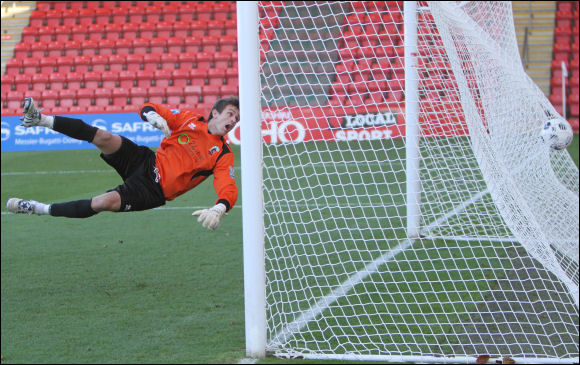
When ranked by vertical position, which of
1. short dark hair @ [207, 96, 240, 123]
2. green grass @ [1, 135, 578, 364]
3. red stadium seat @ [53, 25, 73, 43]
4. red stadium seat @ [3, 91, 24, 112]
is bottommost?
green grass @ [1, 135, 578, 364]

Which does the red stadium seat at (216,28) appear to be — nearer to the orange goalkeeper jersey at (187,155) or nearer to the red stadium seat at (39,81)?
the red stadium seat at (39,81)

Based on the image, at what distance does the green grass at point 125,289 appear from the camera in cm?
427

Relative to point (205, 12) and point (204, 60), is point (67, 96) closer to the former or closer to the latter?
point (204, 60)

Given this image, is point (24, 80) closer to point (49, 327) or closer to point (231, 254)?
point (231, 254)

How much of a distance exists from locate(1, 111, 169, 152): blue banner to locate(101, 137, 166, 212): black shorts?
10.9 metres

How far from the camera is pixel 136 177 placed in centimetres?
459

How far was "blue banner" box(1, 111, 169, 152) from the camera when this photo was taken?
50.8 ft

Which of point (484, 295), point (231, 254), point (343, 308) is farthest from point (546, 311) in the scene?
point (231, 254)

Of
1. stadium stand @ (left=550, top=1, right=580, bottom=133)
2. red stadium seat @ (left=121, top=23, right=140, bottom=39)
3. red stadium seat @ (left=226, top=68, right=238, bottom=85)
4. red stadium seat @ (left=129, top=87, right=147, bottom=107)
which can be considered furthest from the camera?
red stadium seat @ (left=121, top=23, right=140, bottom=39)

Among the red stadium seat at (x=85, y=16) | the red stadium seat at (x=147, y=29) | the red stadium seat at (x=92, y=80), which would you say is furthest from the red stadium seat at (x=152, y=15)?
the red stadium seat at (x=92, y=80)

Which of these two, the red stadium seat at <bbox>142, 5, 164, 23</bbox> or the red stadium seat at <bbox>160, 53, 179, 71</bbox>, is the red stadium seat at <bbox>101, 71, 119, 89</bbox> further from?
the red stadium seat at <bbox>142, 5, 164, 23</bbox>

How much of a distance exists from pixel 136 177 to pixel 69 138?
1161cm

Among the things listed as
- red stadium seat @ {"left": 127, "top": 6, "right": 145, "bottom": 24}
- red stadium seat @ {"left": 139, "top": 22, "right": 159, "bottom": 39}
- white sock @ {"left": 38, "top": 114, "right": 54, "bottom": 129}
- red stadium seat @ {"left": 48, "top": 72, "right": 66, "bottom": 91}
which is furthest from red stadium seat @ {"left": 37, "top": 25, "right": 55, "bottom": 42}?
white sock @ {"left": 38, "top": 114, "right": 54, "bottom": 129}

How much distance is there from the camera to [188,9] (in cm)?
1972
